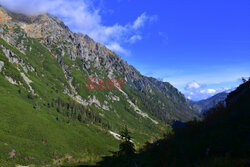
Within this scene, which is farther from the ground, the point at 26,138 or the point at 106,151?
the point at 26,138

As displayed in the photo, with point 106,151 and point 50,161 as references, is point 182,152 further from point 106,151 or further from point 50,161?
point 106,151

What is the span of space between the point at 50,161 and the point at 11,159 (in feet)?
101

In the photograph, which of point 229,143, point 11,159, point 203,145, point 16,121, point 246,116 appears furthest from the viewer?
point 16,121

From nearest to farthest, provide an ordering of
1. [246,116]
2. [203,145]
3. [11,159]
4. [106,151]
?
[203,145] → [246,116] → [11,159] → [106,151]

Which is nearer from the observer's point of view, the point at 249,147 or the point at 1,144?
the point at 249,147

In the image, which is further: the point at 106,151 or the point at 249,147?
the point at 106,151

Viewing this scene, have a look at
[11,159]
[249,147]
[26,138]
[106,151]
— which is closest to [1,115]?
[26,138]

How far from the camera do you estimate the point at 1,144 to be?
12588 centimetres

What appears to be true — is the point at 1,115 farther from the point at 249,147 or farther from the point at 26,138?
the point at 249,147

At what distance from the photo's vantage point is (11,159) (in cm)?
12212

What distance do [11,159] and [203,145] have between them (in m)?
145

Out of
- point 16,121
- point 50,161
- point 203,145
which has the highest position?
point 203,145

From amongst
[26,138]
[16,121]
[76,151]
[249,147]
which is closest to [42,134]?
[26,138]

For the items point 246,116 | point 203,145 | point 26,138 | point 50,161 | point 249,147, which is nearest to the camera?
point 249,147
